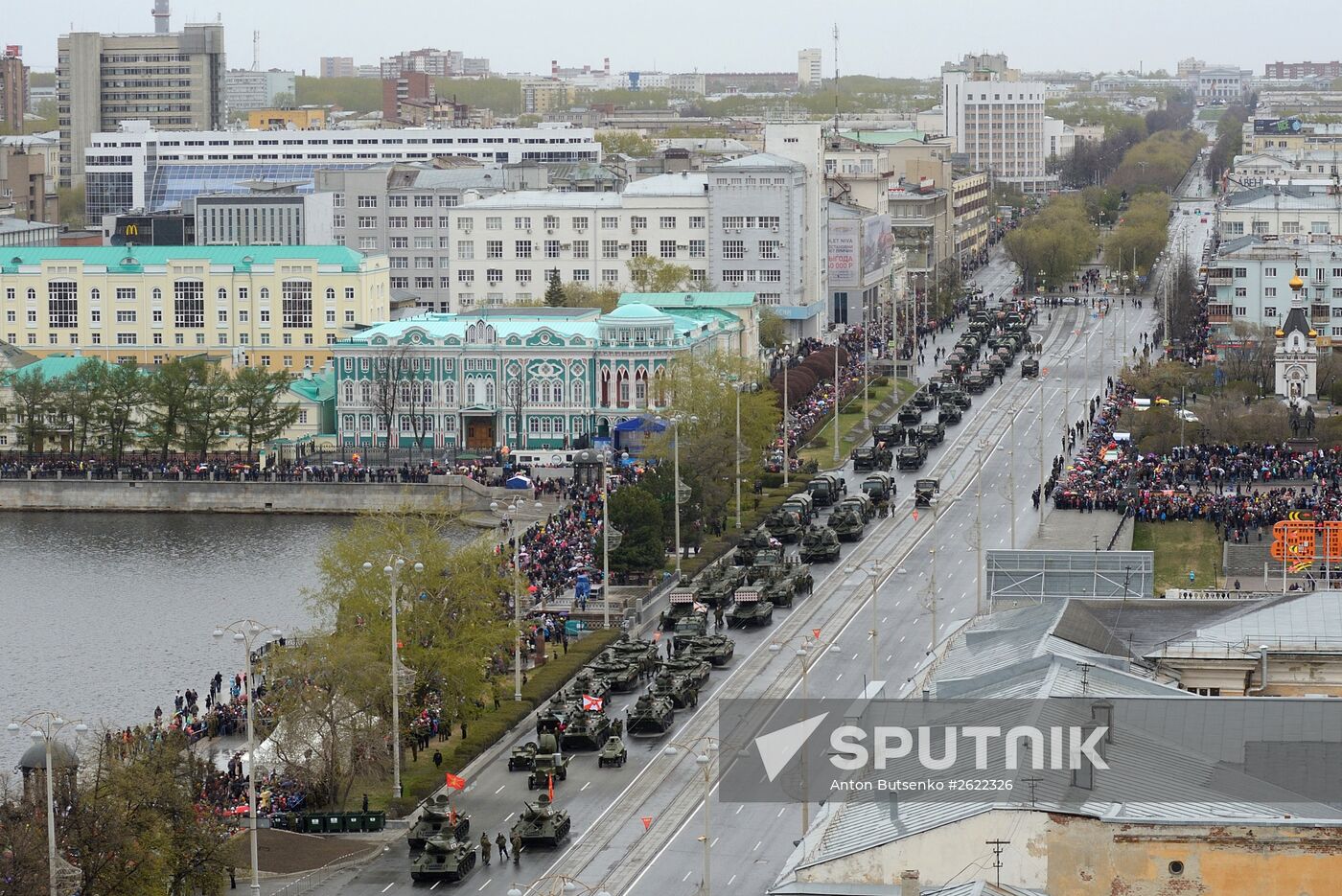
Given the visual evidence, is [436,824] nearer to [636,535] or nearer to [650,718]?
[650,718]

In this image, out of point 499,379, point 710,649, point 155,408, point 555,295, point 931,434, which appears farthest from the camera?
point 555,295

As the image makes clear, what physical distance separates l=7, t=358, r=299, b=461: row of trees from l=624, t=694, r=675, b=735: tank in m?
54.6

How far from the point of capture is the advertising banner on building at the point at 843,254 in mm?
163500

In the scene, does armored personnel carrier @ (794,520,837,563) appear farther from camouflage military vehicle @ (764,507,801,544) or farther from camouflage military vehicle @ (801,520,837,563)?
camouflage military vehicle @ (764,507,801,544)

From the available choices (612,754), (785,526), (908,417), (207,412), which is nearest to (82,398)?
(207,412)

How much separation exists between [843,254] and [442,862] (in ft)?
372

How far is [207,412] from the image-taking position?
11656 cm

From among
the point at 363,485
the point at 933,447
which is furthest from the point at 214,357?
the point at 933,447

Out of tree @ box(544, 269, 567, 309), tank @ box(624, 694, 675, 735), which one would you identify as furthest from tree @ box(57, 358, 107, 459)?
tank @ box(624, 694, 675, 735)

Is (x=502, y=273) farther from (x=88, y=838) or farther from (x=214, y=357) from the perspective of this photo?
(x=88, y=838)

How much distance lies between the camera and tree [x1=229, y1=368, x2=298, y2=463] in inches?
4572

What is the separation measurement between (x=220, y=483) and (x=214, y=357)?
22326 mm

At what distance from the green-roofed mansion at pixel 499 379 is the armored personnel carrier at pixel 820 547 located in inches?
1145

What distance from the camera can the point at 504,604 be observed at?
7556cm
